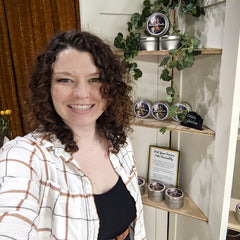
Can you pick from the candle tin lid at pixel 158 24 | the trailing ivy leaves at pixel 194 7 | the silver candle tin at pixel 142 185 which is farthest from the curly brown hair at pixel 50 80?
the silver candle tin at pixel 142 185

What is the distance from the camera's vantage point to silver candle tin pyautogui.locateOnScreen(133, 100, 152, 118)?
152cm

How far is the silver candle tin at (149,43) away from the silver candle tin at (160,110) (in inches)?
13.8

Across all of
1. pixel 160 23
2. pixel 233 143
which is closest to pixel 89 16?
pixel 160 23

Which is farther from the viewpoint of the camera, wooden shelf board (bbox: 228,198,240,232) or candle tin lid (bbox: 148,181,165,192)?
candle tin lid (bbox: 148,181,165,192)

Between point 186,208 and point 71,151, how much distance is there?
986 millimetres

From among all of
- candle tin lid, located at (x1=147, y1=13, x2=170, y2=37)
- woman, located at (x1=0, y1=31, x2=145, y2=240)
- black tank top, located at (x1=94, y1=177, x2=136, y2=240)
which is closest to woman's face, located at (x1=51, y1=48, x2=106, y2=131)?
woman, located at (x1=0, y1=31, x2=145, y2=240)

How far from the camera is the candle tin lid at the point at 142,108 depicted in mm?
1523

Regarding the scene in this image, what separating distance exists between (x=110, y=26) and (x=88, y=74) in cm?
74

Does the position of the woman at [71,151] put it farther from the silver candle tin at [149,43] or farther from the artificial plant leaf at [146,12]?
the artificial plant leaf at [146,12]

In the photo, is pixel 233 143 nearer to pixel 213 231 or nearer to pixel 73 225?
pixel 213 231

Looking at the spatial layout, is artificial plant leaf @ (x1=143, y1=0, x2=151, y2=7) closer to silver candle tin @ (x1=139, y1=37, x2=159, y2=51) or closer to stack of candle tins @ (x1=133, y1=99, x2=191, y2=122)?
silver candle tin @ (x1=139, y1=37, x2=159, y2=51)

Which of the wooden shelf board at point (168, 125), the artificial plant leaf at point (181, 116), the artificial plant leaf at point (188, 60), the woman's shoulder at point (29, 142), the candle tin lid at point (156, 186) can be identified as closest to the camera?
the woman's shoulder at point (29, 142)

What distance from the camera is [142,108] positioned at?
1.54 meters

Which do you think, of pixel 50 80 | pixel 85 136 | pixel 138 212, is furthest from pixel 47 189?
pixel 138 212
